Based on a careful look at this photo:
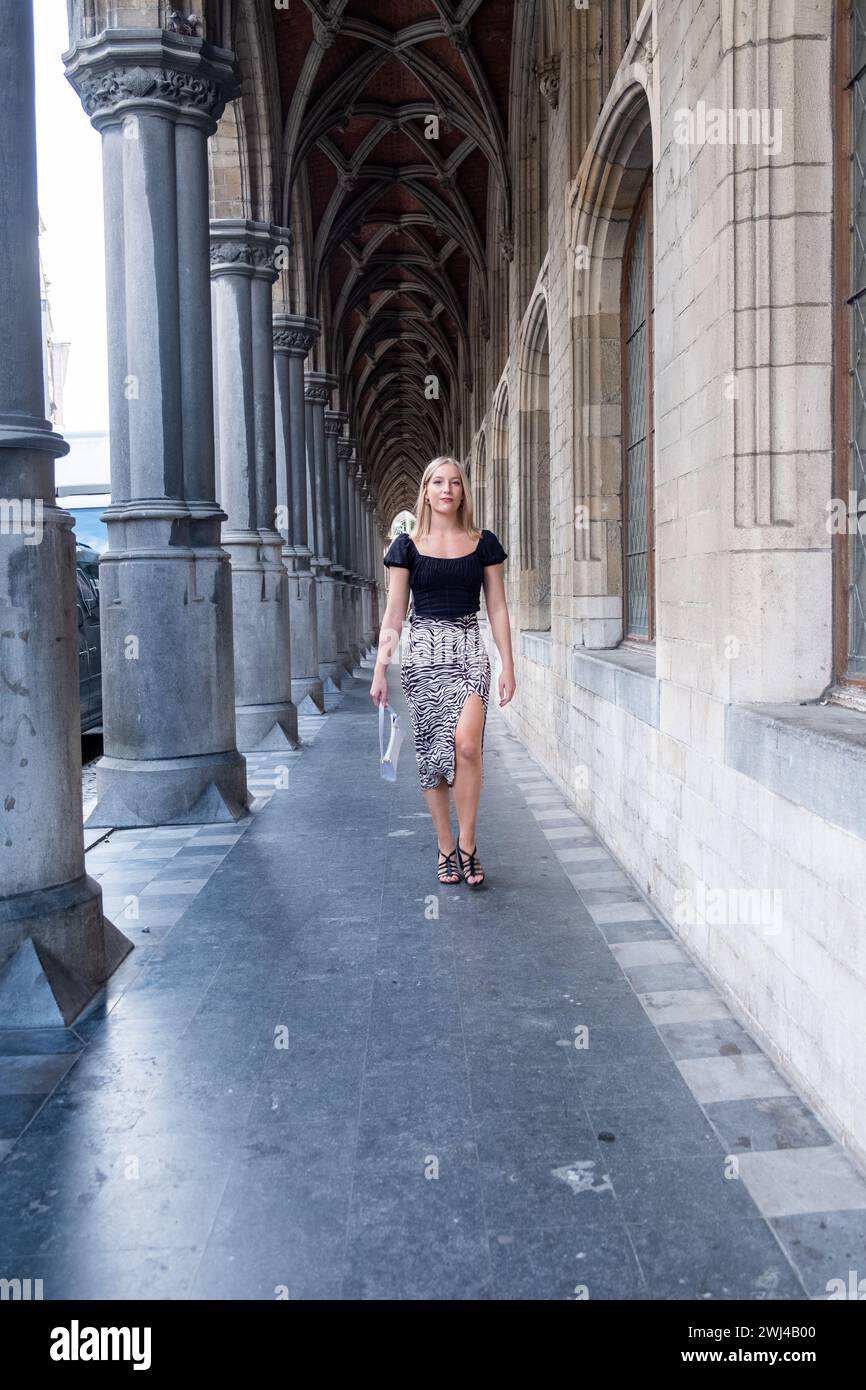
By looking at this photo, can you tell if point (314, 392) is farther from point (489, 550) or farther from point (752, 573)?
point (752, 573)

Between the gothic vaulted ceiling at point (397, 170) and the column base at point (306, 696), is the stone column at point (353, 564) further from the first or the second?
the column base at point (306, 696)

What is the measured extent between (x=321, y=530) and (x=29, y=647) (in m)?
15.5

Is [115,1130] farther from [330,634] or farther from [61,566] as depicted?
[330,634]

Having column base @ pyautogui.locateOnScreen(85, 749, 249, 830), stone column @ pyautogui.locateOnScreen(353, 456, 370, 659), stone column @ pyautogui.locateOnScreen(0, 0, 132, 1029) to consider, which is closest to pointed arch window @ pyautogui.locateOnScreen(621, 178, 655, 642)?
column base @ pyautogui.locateOnScreen(85, 749, 249, 830)

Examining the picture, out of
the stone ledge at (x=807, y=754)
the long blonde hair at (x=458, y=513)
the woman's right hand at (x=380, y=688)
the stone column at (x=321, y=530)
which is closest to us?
the stone ledge at (x=807, y=754)

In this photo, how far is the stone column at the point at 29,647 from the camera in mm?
3490

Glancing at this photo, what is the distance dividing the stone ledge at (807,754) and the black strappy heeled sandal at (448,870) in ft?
5.79

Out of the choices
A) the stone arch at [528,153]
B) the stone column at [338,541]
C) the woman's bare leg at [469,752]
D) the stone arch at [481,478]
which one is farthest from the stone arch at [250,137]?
the stone column at [338,541]

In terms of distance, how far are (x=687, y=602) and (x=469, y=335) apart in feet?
69.4

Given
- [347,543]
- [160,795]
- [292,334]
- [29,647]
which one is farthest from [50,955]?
[347,543]

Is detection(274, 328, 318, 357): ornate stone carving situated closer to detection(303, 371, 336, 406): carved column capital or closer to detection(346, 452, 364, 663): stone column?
detection(303, 371, 336, 406): carved column capital

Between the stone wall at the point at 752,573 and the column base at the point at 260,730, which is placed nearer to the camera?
the stone wall at the point at 752,573
